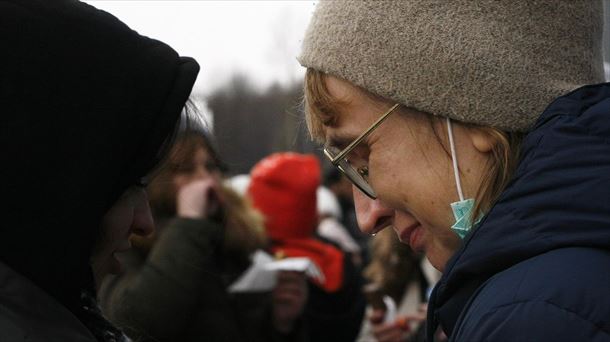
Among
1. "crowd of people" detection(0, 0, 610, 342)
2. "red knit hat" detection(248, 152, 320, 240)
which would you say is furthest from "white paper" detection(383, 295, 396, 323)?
"crowd of people" detection(0, 0, 610, 342)

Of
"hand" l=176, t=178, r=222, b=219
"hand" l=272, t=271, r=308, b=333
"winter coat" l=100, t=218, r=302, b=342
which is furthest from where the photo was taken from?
"hand" l=272, t=271, r=308, b=333

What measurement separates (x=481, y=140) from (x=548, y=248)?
36cm

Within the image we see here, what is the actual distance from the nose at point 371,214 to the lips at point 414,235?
0.05 meters

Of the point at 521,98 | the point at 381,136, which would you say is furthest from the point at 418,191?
the point at 521,98

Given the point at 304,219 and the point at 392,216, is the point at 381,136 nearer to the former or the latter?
the point at 392,216

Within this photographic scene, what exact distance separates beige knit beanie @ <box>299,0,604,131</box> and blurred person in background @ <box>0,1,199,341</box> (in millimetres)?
423

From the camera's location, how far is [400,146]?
1723mm

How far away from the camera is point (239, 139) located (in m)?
3.47

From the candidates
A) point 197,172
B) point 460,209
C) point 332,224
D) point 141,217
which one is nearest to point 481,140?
point 460,209

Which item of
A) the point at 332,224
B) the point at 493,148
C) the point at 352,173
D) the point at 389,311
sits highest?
the point at 493,148

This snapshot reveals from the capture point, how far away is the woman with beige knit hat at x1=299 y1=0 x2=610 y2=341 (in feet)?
4.40

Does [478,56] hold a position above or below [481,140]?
above

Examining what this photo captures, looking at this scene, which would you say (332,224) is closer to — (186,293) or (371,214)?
(186,293)

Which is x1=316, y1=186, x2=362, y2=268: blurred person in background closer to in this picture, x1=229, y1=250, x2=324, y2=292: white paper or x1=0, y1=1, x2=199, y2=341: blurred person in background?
x1=229, y1=250, x2=324, y2=292: white paper
